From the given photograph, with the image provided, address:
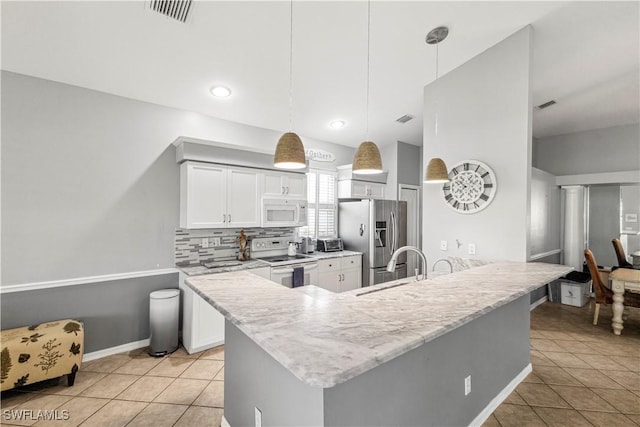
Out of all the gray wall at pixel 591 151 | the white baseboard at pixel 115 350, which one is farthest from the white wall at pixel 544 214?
the white baseboard at pixel 115 350

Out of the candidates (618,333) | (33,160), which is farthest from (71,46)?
(618,333)

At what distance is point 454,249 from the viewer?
334cm

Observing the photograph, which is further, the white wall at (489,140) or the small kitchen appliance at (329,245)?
the small kitchen appliance at (329,245)

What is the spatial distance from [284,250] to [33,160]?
2.92 meters

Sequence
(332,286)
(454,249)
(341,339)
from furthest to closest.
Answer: (332,286) < (454,249) < (341,339)

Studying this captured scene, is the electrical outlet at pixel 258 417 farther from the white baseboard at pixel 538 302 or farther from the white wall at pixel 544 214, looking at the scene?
the white baseboard at pixel 538 302

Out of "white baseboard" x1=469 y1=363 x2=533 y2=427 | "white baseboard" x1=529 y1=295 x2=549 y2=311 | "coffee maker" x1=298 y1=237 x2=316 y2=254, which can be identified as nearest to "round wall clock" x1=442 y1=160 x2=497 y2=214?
"white baseboard" x1=469 y1=363 x2=533 y2=427

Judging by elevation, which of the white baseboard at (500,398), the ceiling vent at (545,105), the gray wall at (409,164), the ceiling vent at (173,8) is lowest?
the white baseboard at (500,398)

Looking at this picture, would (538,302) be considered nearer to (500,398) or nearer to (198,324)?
(500,398)

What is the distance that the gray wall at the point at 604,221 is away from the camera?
16.5 ft

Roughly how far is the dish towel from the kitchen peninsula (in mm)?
1441

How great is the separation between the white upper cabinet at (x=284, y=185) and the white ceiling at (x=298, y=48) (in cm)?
81

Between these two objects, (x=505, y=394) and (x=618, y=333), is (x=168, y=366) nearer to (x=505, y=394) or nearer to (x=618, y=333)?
(x=505, y=394)

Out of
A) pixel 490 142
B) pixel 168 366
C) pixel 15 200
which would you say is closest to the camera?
pixel 15 200
